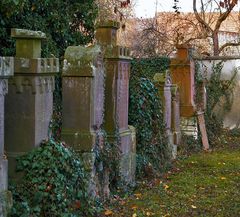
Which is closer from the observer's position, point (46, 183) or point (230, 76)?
point (46, 183)

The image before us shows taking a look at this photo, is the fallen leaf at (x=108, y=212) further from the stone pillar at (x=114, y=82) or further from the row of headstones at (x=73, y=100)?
the stone pillar at (x=114, y=82)

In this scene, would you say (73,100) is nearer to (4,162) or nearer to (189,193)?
(4,162)

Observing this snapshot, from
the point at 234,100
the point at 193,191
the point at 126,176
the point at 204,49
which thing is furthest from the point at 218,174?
the point at 204,49

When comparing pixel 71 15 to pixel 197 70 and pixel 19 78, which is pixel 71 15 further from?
pixel 19 78

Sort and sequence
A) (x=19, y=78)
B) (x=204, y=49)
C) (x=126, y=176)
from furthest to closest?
(x=204, y=49) → (x=126, y=176) → (x=19, y=78)

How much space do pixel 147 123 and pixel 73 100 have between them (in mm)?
2909

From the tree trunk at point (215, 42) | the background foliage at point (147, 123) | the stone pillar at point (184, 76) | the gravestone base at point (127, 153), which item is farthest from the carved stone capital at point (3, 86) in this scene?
the tree trunk at point (215, 42)

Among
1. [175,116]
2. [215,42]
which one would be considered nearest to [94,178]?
[175,116]

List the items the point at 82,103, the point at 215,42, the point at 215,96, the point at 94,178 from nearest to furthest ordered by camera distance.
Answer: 1. the point at 82,103
2. the point at 94,178
3. the point at 215,96
4. the point at 215,42

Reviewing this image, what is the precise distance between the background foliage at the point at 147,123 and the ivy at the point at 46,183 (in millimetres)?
3299

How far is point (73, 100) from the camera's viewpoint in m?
6.55

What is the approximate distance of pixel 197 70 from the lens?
14742 millimetres

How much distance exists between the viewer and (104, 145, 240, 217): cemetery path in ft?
21.8

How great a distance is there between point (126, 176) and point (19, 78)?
3109 mm
